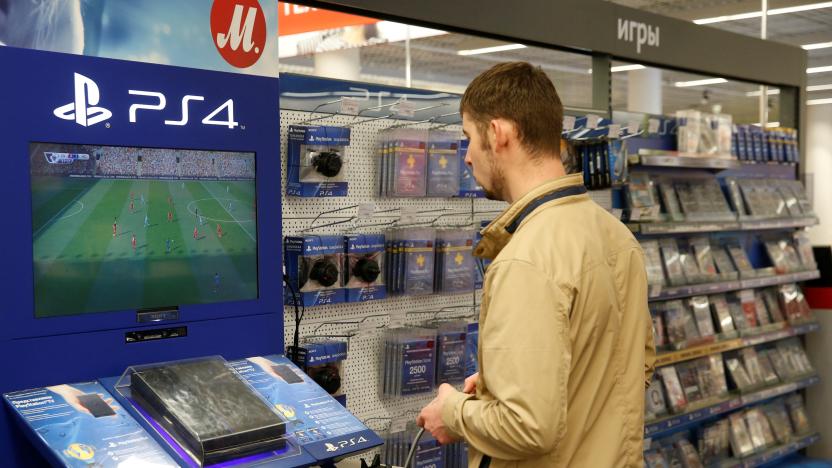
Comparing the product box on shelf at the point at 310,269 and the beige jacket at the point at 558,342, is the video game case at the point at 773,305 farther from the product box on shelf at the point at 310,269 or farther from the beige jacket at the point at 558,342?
the beige jacket at the point at 558,342

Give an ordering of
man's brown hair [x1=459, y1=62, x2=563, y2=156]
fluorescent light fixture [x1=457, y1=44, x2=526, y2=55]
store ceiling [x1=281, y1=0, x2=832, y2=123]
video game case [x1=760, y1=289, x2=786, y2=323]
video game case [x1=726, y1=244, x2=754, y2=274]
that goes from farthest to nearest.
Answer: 1. fluorescent light fixture [x1=457, y1=44, x2=526, y2=55]
2. store ceiling [x1=281, y1=0, x2=832, y2=123]
3. video game case [x1=760, y1=289, x2=786, y2=323]
4. video game case [x1=726, y1=244, x2=754, y2=274]
5. man's brown hair [x1=459, y1=62, x2=563, y2=156]

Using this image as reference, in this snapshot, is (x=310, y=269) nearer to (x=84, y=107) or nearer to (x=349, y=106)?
(x=349, y=106)

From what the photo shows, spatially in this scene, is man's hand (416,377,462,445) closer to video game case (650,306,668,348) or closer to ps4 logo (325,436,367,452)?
ps4 logo (325,436,367,452)

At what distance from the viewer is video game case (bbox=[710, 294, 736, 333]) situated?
18.2ft

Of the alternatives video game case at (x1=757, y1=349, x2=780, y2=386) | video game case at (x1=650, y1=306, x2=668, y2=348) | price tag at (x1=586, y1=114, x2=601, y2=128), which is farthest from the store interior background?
video game case at (x1=650, y1=306, x2=668, y2=348)

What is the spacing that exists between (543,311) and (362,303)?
178 cm

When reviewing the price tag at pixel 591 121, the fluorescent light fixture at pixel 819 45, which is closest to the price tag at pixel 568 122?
the price tag at pixel 591 121

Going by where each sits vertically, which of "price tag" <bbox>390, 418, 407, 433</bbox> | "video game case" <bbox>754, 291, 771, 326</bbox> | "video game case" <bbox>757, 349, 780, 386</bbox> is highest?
"video game case" <bbox>754, 291, 771, 326</bbox>

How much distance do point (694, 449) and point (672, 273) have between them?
1182mm

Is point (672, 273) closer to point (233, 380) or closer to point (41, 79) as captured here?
point (233, 380)

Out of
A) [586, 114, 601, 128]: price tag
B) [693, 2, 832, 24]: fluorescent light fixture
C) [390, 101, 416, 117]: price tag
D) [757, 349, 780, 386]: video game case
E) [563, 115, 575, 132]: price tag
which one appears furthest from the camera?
[693, 2, 832, 24]: fluorescent light fixture

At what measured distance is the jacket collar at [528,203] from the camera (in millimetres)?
1932

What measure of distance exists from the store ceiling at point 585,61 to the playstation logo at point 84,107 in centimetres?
719

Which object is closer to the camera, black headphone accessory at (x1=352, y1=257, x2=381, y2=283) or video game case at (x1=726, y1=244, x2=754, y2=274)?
black headphone accessory at (x1=352, y1=257, x2=381, y2=283)
